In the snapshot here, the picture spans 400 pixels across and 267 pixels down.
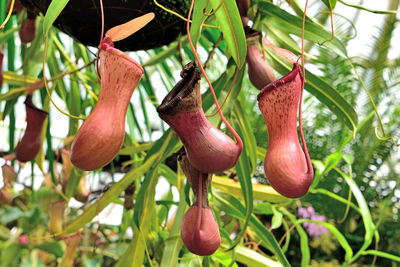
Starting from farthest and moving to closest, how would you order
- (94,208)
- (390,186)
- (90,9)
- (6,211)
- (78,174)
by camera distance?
(390,186) < (6,211) < (78,174) < (94,208) < (90,9)

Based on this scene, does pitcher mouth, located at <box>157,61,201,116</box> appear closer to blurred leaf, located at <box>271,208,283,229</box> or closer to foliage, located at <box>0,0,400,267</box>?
foliage, located at <box>0,0,400,267</box>

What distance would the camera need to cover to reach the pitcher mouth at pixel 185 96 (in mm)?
313

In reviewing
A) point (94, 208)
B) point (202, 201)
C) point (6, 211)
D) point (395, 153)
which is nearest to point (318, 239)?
point (395, 153)

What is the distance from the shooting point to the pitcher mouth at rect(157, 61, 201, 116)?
0.31 m

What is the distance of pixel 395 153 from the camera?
240cm

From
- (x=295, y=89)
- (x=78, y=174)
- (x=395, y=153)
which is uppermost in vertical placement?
(x=295, y=89)

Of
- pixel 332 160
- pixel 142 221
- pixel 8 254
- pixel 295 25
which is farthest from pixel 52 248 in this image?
pixel 295 25

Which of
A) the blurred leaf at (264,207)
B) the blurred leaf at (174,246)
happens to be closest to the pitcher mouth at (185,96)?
the blurred leaf at (174,246)

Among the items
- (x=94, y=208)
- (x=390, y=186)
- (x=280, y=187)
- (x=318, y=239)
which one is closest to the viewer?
(x=280, y=187)

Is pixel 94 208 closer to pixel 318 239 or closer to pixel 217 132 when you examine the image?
pixel 217 132

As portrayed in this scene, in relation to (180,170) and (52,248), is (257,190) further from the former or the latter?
(52,248)

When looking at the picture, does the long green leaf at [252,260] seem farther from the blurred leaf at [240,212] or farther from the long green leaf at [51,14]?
the long green leaf at [51,14]

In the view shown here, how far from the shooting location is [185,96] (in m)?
0.31

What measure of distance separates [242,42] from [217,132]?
0.27 ft
